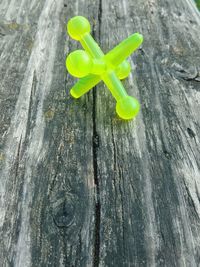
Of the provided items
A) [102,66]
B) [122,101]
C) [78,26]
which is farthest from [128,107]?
[78,26]

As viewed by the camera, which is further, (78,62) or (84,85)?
(84,85)

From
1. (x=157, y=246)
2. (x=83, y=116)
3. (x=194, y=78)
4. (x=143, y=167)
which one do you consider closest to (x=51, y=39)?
(x=83, y=116)

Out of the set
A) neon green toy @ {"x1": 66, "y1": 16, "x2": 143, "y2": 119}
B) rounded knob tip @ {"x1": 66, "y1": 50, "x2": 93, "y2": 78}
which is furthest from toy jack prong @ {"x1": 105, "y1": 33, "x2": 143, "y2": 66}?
rounded knob tip @ {"x1": 66, "y1": 50, "x2": 93, "y2": 78}

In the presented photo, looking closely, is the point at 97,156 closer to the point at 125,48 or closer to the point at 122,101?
the point at 122,101

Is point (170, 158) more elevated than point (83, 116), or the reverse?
point (83, 116)

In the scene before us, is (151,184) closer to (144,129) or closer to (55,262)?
(144,129)
